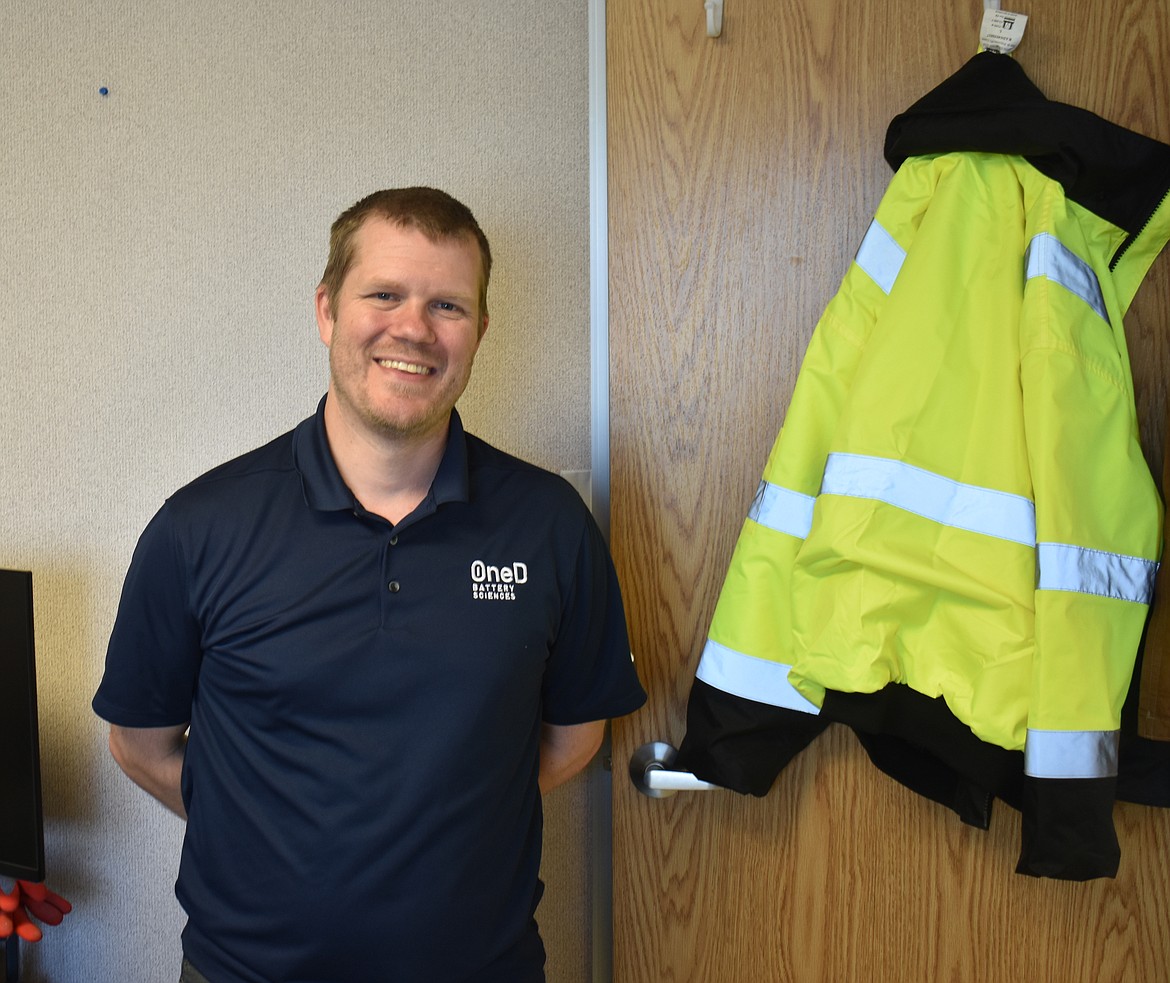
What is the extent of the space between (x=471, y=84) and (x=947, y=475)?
1.08m

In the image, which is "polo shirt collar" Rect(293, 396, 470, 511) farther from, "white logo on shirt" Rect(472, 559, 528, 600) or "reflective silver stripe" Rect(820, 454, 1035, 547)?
"reflective silver stripe" Rect(820, 454, 1035, 547)

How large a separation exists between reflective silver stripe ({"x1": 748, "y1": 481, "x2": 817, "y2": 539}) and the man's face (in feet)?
1.51

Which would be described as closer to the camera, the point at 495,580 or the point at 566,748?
the point at 495,580

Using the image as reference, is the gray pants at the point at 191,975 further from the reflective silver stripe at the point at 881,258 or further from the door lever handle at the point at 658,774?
the reflective silver stripe at the point at 881,258

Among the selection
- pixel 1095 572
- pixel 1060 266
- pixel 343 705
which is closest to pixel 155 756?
pixel 343 705

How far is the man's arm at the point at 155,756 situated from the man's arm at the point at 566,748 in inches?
21.0

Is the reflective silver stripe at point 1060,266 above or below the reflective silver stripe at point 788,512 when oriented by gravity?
above

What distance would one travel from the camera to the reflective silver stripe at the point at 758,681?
4.39 feet

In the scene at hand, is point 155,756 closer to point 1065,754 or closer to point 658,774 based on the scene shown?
point 658,774

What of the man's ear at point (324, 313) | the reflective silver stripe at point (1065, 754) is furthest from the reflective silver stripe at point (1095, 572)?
the man's ear at point (324, 313)

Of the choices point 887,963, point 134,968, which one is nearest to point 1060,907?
point 887,963

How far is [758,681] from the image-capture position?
1.35m

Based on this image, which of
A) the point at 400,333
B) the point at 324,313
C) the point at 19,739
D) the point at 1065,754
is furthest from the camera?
the point at 19,739

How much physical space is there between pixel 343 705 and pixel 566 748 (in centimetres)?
40
